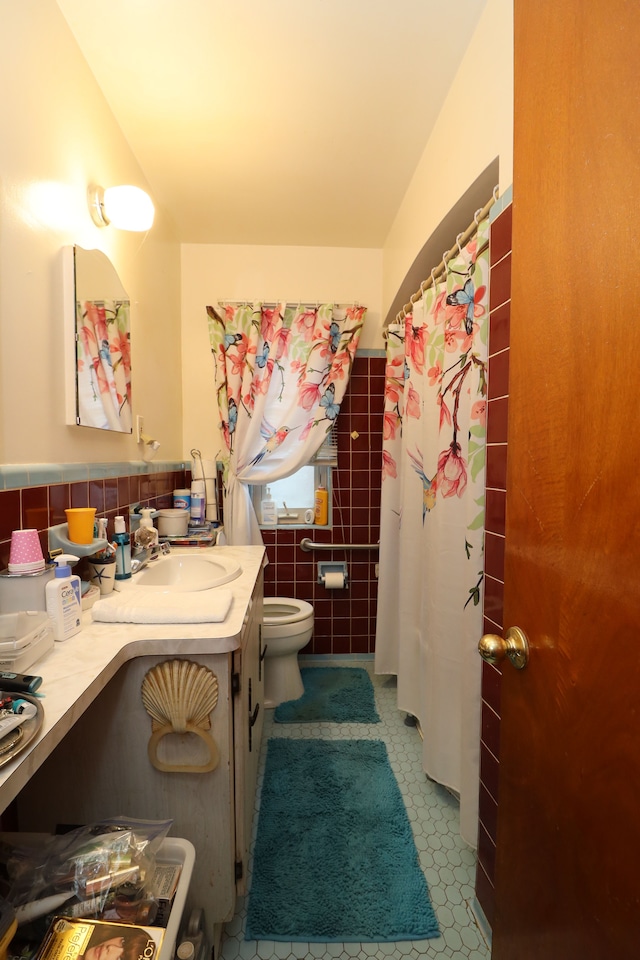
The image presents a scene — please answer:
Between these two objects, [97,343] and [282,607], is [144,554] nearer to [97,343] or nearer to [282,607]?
[97,343]

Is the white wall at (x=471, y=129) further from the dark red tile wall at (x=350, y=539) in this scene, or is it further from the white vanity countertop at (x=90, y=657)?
the white vanity countertop at (x=90, y=657)

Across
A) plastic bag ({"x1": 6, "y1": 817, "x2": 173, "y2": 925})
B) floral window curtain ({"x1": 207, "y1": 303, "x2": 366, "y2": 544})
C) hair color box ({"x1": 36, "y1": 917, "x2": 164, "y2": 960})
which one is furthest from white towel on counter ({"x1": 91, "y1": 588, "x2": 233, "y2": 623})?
floral window curtain ({"x1": 207, "y1": 303, "x2": 366, "y2": 544})

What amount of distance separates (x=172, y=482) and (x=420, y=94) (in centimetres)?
193

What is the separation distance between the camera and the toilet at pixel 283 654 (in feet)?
6.70

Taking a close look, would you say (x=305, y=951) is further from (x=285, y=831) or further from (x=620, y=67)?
(x=620, y=67)

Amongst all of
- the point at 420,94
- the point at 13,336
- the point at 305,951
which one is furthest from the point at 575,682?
the point at 420,94

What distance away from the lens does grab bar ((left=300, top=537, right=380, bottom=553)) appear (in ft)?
8.27

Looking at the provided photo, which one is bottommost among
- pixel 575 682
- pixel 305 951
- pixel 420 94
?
pixel 305 951

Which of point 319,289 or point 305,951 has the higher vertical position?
point 319,289

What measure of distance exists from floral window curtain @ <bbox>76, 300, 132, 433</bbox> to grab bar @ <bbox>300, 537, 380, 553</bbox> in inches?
49.7

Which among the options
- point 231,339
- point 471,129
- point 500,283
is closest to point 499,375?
point 500,283

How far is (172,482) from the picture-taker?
7.39ft

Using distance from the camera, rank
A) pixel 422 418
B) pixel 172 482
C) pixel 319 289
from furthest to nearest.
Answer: pixel 319 289 < pixel 172 482 < pixel 422 418

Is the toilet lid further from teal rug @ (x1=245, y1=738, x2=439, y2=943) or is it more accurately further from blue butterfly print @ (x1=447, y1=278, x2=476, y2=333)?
blue butterfly print @ (x1=447, y1=278, x2=476, y2=333)
